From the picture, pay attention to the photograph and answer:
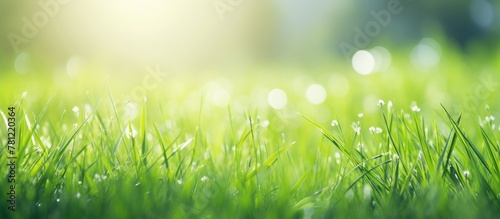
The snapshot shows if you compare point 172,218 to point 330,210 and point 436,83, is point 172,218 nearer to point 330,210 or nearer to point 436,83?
point 330,210

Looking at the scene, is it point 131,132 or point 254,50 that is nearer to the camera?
point 131,132

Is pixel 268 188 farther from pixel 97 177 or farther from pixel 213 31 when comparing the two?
pixel 213 31

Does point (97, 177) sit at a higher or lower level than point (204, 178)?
higher

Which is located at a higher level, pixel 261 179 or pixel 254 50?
pixel 254 50

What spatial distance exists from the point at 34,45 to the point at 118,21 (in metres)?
1.13

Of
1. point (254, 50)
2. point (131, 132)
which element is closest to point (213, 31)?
point (254, 50)

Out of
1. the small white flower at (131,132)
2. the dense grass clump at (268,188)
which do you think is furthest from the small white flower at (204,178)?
the small white flower at (131,132)

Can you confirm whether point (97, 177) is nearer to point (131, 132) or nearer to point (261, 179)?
point (131, 132)

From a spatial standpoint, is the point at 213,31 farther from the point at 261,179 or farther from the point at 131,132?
the point at 261,179

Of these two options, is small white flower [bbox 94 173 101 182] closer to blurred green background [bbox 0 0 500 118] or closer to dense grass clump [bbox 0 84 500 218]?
dense grass clump [bbox 0 84 500 218]

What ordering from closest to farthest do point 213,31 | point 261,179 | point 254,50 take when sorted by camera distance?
point 261,179 → point 213,31 → point 254,50

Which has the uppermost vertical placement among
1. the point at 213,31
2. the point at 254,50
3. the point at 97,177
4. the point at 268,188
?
the point at 254,50

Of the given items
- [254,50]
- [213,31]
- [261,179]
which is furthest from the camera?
[254,50]

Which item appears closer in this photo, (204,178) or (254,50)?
(204,178)
